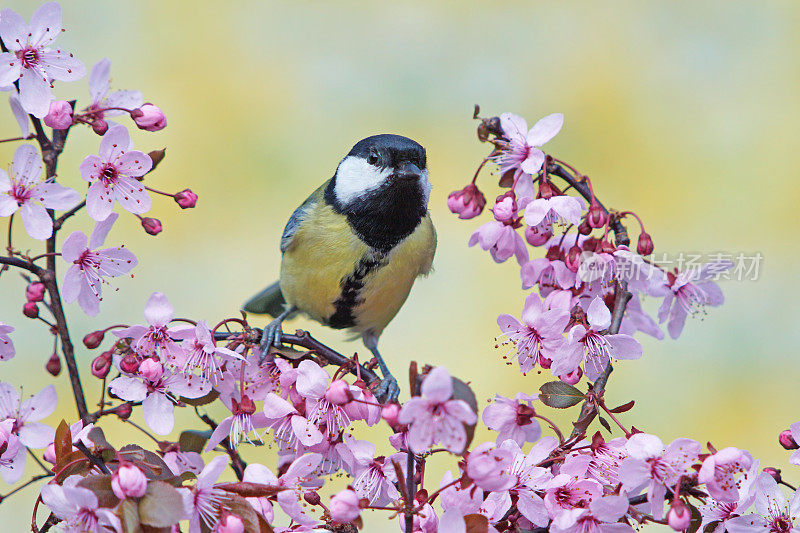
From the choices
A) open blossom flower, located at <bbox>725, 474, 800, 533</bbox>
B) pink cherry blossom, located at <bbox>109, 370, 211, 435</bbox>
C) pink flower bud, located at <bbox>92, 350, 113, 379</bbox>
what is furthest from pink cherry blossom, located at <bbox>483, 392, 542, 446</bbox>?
pink flower bud, located at <bbox>92, 350, 113, 379</bbox>

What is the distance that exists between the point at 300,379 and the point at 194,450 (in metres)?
0.24

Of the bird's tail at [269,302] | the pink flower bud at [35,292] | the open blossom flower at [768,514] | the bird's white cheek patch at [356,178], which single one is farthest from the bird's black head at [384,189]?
the open blossom flower at [768,514]

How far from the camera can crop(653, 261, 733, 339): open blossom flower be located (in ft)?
4.24

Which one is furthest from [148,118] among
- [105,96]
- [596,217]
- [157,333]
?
[596,217]

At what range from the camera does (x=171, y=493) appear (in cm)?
85

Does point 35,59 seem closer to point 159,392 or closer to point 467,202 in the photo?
point 159,392

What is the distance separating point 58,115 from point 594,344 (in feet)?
A: 2.48

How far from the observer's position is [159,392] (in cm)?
110

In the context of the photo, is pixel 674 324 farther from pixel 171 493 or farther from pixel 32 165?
pixel 32 165

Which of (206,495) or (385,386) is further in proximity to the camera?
(385,386)

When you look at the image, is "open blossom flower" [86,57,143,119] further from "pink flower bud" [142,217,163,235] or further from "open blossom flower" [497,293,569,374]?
"open blossom flower" [497,293,569,374]

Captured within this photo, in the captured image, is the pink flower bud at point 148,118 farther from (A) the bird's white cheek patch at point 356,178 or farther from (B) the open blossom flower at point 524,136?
(A) the bird's white cheek patch at point 356,178

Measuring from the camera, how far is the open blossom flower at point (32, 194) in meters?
1.05

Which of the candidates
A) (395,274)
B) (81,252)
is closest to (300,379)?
(81,252)
